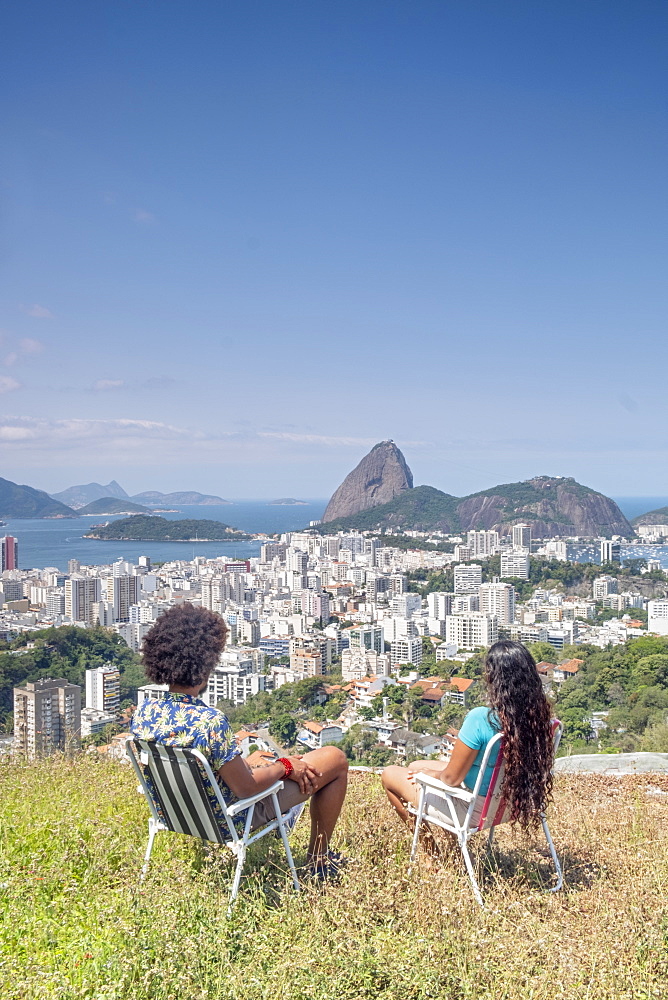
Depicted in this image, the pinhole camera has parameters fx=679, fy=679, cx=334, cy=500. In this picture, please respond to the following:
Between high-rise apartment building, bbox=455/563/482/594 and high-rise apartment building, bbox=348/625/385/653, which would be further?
high-rise apartment building, bbox=455/563/482/594

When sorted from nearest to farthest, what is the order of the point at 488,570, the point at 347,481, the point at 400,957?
the point at 400,957, the point at 488,570, the point at 347,481

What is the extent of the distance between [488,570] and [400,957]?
52642mm

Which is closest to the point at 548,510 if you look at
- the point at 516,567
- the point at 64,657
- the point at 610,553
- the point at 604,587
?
the point at 610,553

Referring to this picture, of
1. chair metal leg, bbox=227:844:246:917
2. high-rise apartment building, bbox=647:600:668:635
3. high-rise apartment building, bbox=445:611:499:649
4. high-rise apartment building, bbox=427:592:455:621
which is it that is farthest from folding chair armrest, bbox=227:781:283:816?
high-rise apartment building, bbox=427:592:455:621

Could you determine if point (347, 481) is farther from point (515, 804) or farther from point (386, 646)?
point (515, 804)

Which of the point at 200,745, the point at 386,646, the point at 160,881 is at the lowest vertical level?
the point at 386,646

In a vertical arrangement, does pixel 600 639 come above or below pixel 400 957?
below

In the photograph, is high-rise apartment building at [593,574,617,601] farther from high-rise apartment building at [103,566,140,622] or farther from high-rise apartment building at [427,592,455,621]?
high-rise apartment building at [103,566,140,622]

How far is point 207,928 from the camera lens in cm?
161

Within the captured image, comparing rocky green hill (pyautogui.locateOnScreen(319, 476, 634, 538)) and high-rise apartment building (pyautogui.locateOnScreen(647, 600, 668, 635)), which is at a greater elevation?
rocky green hill (pyautogui.locateOnScreen(319, 476, 634, 538))

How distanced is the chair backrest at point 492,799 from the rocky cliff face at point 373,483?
101 m

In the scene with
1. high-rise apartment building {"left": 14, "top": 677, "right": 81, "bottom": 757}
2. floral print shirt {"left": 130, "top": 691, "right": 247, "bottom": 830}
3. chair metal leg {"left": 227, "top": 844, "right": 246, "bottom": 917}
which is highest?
floral print shirt {"left": 130, "top": 691, "right": 247, "bottom": 830}

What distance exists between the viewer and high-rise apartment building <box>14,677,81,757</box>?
3.51 m

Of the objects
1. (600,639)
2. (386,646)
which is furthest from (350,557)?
(600,639)
